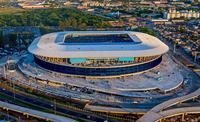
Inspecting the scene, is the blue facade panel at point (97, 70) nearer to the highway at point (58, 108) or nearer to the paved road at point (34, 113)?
the highway at point (58, 108)

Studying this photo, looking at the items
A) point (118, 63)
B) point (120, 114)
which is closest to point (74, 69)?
point (118, 63)

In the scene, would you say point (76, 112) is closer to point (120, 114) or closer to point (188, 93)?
point (120, 114)

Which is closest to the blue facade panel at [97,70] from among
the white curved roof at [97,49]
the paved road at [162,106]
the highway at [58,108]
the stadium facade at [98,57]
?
the stadium facade at [98,57]

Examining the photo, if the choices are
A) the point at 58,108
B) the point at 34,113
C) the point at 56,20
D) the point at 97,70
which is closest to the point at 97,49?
the point at 97,70

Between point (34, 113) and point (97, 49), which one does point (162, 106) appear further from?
point (34, 113)

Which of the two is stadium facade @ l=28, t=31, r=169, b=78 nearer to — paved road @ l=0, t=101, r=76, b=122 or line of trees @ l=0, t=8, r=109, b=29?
paved road @ l=0, t=101, r=76, b=122

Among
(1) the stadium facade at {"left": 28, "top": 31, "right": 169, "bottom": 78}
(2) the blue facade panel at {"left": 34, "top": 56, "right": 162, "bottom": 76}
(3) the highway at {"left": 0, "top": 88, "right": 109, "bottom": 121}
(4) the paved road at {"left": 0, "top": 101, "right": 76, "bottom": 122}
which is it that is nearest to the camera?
(4) the paved road at {"left": 0, "top": 101, "right": 76, "bottom": 122}

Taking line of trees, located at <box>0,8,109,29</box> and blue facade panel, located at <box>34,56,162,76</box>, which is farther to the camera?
line of trees, located at <box>0,8,109,29</box>

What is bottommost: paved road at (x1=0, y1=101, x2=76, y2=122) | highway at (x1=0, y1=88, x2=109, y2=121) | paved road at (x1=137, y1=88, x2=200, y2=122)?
highway at (x1=0, y1=88, x2=109, y2=121)

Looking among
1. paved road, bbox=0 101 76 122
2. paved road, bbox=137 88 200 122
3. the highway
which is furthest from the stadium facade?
paved road, bbox=0 101 76 122

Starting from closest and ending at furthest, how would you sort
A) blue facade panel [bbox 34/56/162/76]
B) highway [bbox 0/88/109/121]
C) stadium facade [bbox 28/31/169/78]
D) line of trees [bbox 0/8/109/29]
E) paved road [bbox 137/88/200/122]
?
1. paved road [bbox 137/88/200/122]
2. highway [bbox 0/88/109/121]
3. stadium facade [bbox 28/31/169/78]
4. blue facade panel [bbox 34/56/162/76]
5. line of trees [bbox 0/8/109/29]

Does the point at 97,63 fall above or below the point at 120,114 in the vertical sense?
above
